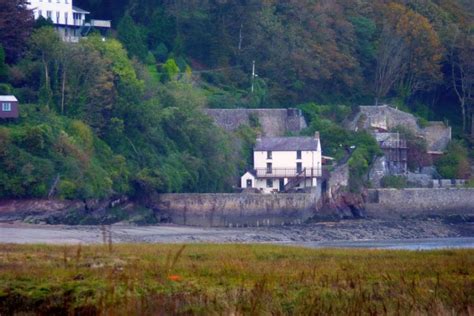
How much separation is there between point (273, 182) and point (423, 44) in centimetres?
1675

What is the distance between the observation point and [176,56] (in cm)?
6819

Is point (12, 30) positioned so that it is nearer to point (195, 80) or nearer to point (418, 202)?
point (195, 80)

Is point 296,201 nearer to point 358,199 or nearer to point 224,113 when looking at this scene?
point 358,199

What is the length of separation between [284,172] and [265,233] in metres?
10.2

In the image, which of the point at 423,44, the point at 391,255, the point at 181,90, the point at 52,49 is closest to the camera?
the point at 391,255

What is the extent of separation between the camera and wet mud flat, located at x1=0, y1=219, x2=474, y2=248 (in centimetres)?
4275

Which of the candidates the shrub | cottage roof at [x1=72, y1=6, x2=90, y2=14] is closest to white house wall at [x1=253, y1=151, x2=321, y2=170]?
cottage roof at [x1=72, y1=6, x2=90, y2=14]

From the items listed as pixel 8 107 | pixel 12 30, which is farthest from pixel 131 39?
pixel 8 107

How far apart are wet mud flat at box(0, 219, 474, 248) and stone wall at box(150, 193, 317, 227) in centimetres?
126

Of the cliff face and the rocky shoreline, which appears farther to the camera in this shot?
the cliff face

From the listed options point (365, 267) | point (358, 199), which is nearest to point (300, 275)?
point (365, 267)

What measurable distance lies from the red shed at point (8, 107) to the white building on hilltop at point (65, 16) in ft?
41.2

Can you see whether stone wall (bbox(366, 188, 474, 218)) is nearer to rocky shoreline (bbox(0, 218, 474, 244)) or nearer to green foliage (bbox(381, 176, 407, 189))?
rocky shoreline (bbox(0, 218, 474, 244))

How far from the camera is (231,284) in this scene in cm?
2312
